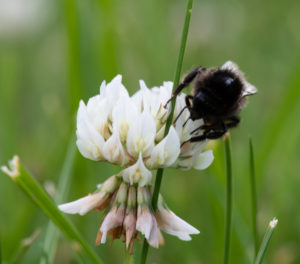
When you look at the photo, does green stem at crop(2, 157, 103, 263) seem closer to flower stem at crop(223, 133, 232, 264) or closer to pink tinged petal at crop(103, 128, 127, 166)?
pink tinged petal at crop(103, 128, 127, 166)

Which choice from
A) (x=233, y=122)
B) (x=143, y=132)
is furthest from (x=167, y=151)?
(x=233, y=122)

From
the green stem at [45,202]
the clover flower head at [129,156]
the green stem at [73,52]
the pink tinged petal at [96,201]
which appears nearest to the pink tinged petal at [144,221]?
the clover flower head at [129,156]

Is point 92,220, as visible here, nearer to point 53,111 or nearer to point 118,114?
point 53,111

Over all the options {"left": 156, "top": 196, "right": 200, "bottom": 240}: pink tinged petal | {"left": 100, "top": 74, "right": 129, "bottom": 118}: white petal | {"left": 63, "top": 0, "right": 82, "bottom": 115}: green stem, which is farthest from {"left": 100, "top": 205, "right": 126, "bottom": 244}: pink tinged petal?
{"left": 63, "top": 0, "right": 82, "bottom": 115}: green stem

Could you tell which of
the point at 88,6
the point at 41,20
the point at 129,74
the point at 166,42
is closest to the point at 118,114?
the point at 88,6

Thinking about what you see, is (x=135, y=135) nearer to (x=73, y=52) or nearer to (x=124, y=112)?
(x=124, y=112)

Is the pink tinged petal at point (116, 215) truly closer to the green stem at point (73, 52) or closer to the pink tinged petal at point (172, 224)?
the pink tinged petal at point (172, 224)
